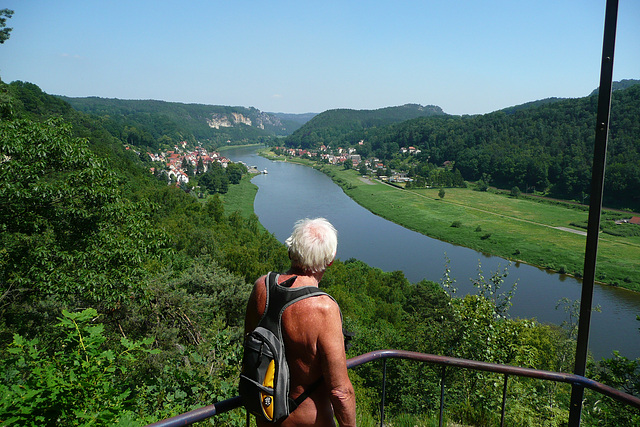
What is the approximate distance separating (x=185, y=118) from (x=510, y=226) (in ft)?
408

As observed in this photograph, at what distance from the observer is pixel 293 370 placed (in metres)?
1.21

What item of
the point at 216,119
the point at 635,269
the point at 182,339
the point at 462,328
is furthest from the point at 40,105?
the point at 216,119

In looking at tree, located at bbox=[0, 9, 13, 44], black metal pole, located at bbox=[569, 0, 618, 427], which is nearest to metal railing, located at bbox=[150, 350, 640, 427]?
black metal pole, located at bbox=[569, 0, 618, 427]

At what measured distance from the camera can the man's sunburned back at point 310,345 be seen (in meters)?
1.16

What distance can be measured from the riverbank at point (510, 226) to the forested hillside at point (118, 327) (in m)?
12.7

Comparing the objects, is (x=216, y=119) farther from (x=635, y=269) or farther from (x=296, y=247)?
(x=296, y=247)

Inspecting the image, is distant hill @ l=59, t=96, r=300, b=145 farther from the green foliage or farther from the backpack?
the backpack

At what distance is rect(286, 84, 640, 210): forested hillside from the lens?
600cm

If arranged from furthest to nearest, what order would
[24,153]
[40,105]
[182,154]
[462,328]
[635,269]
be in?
[182,154], [40,105], [635,269], [462,328], [24,153]

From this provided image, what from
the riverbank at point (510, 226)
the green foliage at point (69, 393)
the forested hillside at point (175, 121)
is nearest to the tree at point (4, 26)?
the green foliage at point (69, 393)

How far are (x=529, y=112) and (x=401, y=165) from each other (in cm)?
2487

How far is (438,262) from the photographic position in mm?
25156

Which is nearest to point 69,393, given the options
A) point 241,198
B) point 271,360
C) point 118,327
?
point 271,360

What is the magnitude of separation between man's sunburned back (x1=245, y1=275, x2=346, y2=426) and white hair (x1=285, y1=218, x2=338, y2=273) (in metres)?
0.05
